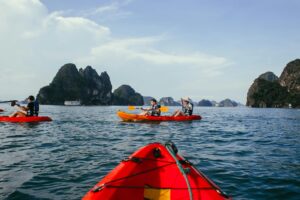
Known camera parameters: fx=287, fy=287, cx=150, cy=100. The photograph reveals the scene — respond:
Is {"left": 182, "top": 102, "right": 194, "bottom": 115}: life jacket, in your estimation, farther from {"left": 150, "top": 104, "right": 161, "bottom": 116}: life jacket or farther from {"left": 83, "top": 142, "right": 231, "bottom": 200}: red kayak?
{"left": 83, "top": 142, "right": 231, "bottom": 200}: red kayak

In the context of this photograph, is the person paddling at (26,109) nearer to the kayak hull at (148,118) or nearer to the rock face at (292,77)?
the kayak hull at (148,118)

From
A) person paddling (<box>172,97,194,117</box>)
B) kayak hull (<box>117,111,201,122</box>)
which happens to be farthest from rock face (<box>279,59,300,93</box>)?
kayak hull (<box>117,111,201,122</box>)

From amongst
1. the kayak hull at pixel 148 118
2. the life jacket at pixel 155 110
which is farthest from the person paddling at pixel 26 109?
the life jacket at pixel 155 110

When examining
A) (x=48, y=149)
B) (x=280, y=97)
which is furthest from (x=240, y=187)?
(x=280, y=97)

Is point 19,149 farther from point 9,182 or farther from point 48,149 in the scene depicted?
point 9,182

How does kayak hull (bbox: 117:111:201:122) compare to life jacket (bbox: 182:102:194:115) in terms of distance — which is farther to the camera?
life jacket (bbox: 182:102:194:115)

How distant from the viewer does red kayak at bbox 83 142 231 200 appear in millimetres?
4953

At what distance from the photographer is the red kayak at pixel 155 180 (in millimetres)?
4953

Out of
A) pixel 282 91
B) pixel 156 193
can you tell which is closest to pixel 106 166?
pixel 156 193

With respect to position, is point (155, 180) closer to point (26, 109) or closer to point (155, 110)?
point (155, 110)

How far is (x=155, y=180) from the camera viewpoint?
19.6 feet

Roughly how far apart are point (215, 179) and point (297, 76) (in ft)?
660

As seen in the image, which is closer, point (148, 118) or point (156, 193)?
point (156, 193)

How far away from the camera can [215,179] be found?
7.54 m
